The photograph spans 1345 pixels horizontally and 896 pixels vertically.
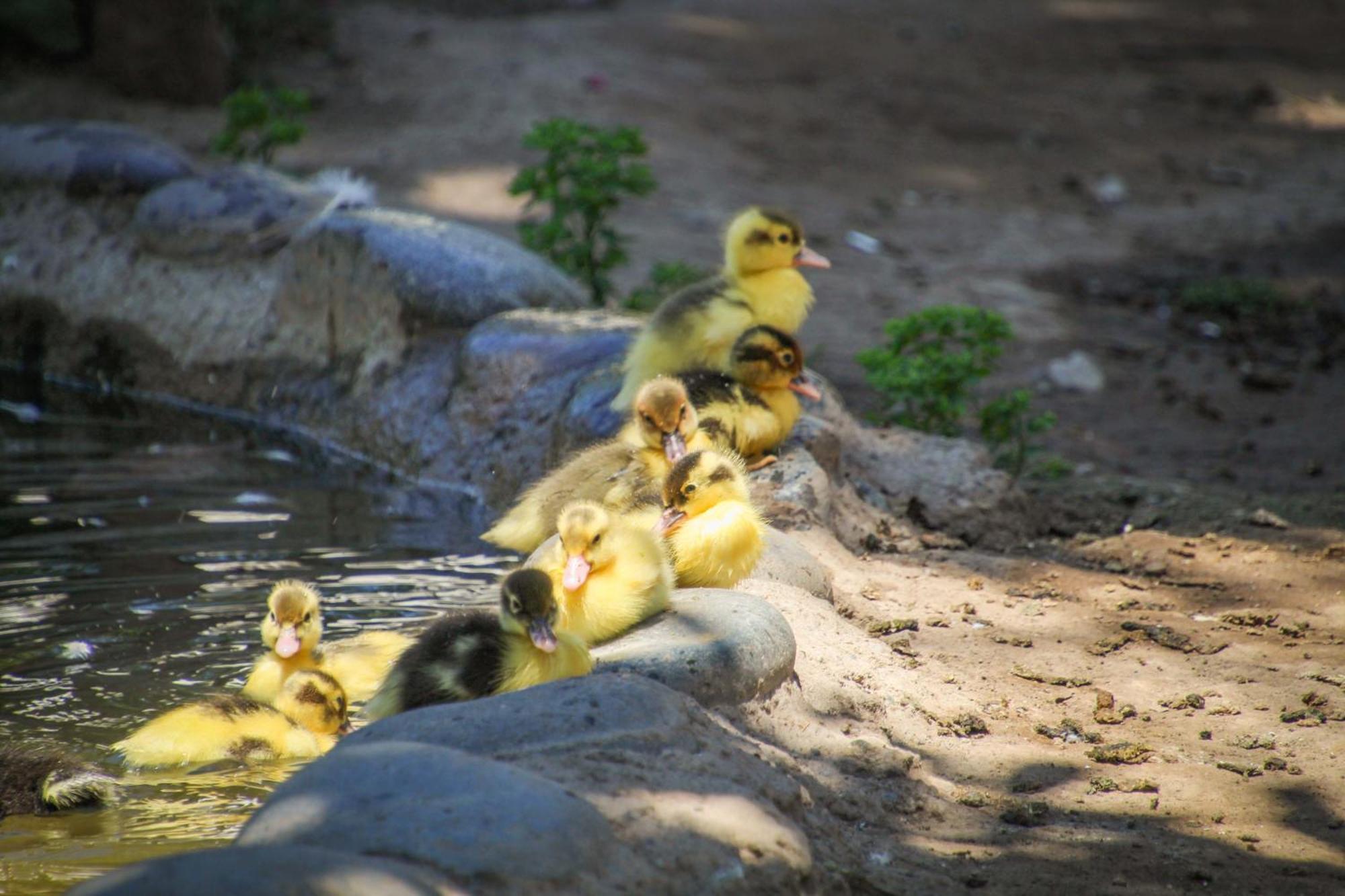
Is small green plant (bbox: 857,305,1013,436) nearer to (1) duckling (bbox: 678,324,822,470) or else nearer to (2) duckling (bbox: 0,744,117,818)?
(1) duckling (bbox: 678,324,822,470)

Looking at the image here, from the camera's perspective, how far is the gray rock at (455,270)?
802 centimetres

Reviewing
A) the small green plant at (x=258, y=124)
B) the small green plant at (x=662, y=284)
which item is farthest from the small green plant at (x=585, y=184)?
the small green plant at (x=258, y=124)

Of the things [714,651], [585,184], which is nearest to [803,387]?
[714,651]

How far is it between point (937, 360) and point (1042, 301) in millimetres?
4616

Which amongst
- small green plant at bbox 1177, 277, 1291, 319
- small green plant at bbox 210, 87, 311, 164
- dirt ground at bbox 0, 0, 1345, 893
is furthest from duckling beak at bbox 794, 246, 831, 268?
small green plant at bbox 1177, 277, 1291, 319

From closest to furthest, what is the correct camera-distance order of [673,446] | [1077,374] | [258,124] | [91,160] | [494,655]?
[494,655] < [673,446] < [91,160] < [1077,374] < [258,124]

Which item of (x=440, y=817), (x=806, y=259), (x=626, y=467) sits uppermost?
(x=806, y=259)

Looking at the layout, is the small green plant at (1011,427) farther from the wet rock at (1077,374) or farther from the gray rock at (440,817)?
the gray rock at (440,817)

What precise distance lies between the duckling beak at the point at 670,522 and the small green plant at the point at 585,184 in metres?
4.15

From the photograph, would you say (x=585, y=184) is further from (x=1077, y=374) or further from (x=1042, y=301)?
(x=1042, y=301)

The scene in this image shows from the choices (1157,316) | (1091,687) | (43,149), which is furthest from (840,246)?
(1091,687)

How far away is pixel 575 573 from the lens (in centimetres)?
445

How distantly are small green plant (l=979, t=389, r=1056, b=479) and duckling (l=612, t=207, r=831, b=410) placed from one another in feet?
4.43

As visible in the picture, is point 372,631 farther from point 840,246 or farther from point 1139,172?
point 1139,172
